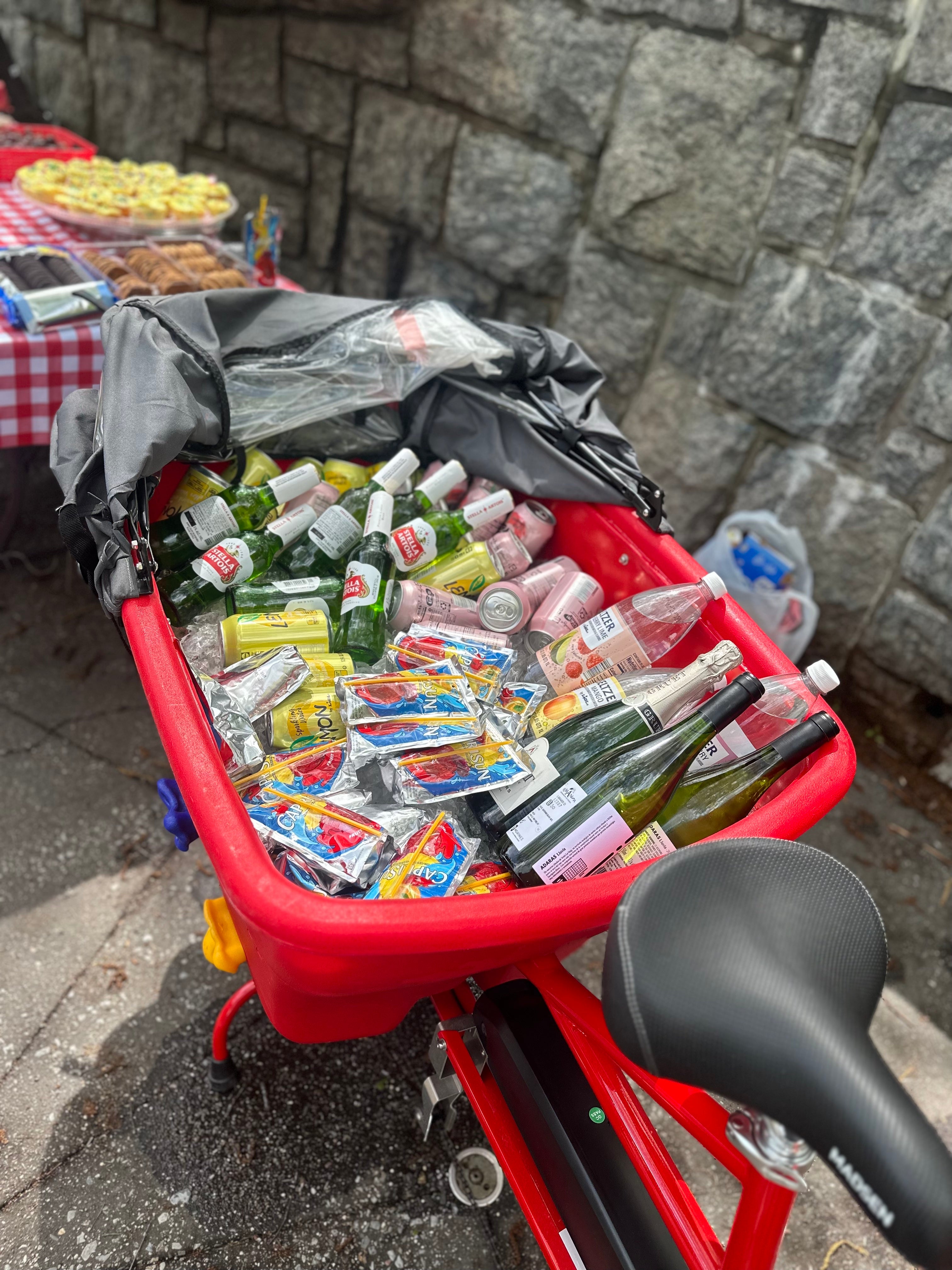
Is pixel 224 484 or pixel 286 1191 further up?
pixel 224 484

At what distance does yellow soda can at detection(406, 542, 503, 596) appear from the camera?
61.6 inches

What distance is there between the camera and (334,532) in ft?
4.99

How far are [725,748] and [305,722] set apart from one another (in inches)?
25.5

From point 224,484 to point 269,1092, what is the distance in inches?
44.3

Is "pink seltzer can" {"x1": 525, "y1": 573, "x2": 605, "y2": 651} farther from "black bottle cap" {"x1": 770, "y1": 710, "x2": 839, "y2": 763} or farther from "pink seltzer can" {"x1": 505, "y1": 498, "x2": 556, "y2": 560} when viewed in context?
"black bottle cap" {"x1": 770, "y1": 710, "x2": 839, "y2": 763}

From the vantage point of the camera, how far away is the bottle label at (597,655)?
138cm

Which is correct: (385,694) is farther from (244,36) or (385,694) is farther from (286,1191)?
(244,36)

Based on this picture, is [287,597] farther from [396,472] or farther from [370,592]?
[396,472]

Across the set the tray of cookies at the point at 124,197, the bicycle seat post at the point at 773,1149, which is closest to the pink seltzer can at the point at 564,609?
the bicycle seat post at the point at 773,1149

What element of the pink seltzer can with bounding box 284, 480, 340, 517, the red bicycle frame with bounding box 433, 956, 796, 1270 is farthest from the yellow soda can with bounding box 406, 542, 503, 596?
the red bicycle frame with bounding box 433, 956, 796, 1270

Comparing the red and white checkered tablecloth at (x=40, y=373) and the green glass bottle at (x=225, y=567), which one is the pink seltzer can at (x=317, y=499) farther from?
the red and white checkered tablecloth at (x=40, y=373)

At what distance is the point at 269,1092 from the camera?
1.59 metres

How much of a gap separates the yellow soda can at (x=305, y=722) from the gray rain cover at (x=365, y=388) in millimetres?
487

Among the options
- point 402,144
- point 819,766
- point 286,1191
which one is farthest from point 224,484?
point 402,144
